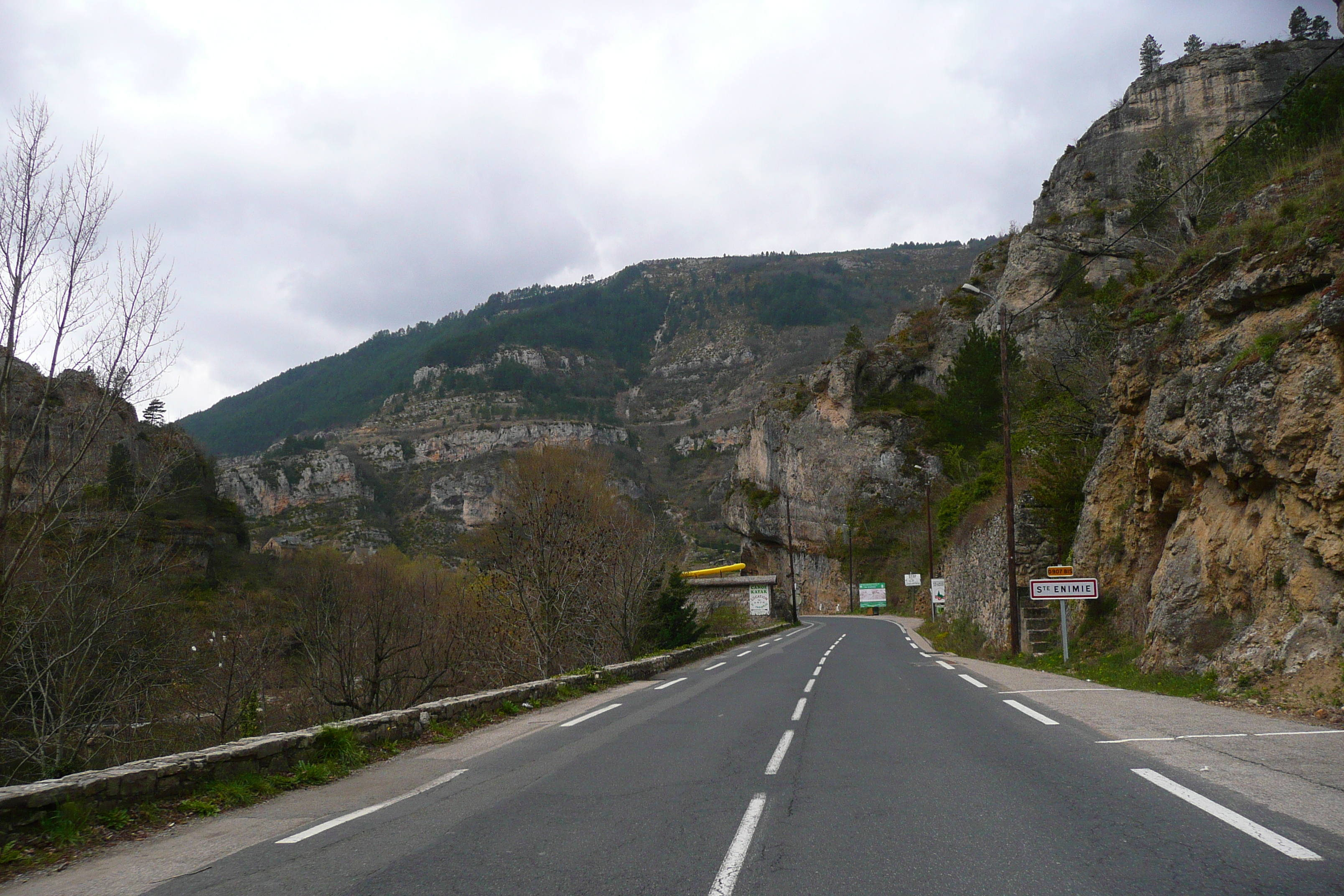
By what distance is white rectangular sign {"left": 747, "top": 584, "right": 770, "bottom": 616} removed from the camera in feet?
184

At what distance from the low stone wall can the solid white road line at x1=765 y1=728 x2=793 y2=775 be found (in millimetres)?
4878

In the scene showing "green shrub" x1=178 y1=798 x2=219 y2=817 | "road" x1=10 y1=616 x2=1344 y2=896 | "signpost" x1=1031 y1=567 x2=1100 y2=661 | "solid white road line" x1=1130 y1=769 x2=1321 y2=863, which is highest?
"signpost" x1=1031 y1=567 x2=1100 y2=661

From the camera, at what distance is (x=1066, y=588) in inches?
663

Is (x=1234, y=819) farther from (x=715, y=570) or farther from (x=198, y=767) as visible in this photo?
(x=715, y=570)

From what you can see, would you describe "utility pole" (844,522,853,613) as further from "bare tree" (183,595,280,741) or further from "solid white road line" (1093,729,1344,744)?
"solid white road line" (1093,729,1344,744)

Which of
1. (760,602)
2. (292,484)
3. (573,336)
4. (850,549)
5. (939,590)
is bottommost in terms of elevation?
(760,602)

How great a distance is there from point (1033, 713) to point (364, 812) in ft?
27.6

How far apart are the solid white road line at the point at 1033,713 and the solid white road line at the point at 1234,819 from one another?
2.98m

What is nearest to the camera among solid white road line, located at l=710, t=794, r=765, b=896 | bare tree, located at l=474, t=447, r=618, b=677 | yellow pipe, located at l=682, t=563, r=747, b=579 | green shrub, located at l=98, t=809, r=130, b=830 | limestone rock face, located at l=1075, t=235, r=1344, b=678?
solid white road line, located at l=710, t=794, r=765, b=896

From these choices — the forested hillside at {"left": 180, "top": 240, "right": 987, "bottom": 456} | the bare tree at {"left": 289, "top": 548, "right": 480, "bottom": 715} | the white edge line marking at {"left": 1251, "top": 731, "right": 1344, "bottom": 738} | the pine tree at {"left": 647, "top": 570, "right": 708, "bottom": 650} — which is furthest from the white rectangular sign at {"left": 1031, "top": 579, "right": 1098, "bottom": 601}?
the forested hillside at {"left": 180, "top": 240, "right": 987, "bottom": 456}

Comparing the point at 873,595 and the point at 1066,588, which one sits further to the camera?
the point at 873,595

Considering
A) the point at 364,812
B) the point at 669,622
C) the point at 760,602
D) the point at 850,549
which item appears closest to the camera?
the point at 364,812

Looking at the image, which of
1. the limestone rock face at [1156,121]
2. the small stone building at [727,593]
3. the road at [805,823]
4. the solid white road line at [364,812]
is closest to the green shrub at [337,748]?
the road at [805,823]

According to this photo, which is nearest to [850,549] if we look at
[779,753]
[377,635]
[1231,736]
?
[377,635]
